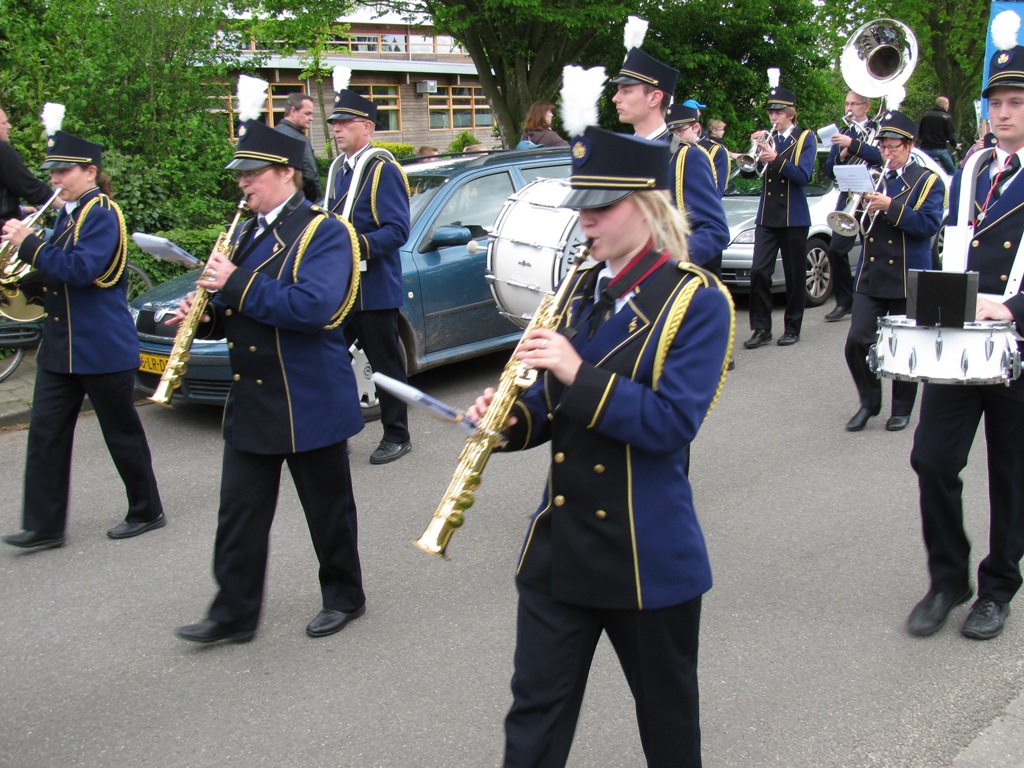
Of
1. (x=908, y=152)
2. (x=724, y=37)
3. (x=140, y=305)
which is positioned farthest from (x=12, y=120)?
(x=724, y=37)

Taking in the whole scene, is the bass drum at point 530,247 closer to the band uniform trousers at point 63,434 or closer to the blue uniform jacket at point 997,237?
the band uniform trousers at point 63,434

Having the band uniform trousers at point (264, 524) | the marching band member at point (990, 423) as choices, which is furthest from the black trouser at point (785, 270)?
the band uniform trousers at point (264, 524)

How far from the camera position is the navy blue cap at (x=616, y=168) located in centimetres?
245

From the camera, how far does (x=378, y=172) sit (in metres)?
6.33

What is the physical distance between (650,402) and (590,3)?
54.8ft

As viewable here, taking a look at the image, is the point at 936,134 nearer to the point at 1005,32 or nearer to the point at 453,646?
the point at 1005,32

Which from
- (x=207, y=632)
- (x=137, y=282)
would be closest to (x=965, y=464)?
(x=207, y=632)

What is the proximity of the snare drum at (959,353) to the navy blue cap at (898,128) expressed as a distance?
3.12 metres

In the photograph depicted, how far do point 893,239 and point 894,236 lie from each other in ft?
0.07

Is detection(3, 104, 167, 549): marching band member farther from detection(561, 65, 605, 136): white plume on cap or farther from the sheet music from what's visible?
the sheet music

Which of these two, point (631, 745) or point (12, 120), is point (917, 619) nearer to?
point (631, 745)

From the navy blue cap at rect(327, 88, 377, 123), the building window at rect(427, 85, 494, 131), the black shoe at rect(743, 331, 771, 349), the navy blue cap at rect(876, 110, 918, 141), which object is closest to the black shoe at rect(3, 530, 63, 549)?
the navy blue cap at rect(327, 88, 377, 123)

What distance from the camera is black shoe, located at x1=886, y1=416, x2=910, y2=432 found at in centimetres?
702

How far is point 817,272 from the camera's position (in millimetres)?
11203
